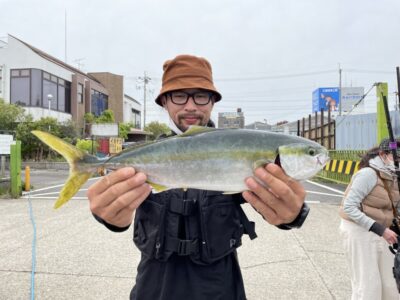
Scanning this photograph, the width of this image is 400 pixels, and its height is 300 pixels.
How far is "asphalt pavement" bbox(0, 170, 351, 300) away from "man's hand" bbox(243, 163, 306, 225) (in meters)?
2.72

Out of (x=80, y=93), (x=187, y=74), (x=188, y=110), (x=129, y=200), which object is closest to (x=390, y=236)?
(x=188, y=110)

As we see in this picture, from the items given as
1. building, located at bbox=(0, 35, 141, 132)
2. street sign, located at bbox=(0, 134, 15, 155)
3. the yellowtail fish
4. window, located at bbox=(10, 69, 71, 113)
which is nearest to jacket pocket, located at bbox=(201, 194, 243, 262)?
the yellowtail fish

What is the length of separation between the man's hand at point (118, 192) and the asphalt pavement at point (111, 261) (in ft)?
9.01

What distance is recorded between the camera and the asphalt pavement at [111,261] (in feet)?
14.3

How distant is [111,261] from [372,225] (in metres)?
3.74

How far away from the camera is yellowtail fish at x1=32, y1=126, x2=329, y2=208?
184 centimetres

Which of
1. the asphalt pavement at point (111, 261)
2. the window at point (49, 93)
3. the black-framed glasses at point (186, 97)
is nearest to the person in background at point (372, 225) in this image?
the asphalt pavement at point (111, 261)

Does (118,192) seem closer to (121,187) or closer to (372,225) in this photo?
(121,187)

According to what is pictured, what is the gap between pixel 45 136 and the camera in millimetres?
1942

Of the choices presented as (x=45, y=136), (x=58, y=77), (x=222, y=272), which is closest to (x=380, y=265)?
(x=222, y=272)

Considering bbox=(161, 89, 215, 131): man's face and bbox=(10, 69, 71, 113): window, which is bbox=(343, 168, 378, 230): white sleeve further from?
bbox=(10, 69, 71, 113): window

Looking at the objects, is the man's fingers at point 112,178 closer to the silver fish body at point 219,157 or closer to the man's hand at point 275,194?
the silver fish body at point 219,157

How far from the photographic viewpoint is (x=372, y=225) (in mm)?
3674

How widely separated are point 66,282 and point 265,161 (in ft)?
12.7
